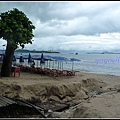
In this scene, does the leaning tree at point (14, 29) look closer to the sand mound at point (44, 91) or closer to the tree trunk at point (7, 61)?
the tree trunk at point (7, 61)

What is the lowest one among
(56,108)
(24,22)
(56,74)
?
(56,108)

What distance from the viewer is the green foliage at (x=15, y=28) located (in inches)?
463

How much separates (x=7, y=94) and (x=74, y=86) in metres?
4.93

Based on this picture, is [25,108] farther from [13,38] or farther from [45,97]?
[13,38]

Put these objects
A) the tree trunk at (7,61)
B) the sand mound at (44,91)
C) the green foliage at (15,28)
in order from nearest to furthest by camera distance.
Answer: the sand mound at (44,91), the green foliage at (15,28), the tree trunk at (7,61)

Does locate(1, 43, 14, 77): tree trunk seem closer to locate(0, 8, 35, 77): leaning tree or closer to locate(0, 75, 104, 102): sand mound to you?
locate(0, 8, 35, 77): leaning tree

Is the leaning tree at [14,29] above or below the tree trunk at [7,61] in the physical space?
above

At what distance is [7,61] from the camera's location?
13383 millimetres

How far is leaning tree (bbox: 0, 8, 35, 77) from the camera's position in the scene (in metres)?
11.8

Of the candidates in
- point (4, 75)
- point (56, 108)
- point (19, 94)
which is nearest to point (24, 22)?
point (4, 75)

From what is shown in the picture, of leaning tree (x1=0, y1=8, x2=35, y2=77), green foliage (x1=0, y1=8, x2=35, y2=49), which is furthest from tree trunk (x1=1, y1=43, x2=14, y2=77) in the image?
green foliage (x1=0, y1=8, x2=35, y2=49)

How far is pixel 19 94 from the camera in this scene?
33.8 feet

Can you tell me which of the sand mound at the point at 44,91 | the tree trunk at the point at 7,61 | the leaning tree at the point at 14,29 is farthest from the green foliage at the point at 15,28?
the sand mound at the point at 44,91

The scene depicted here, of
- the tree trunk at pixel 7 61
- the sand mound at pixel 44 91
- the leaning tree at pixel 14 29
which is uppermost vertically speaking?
the leaning tree at pixel 14 29
